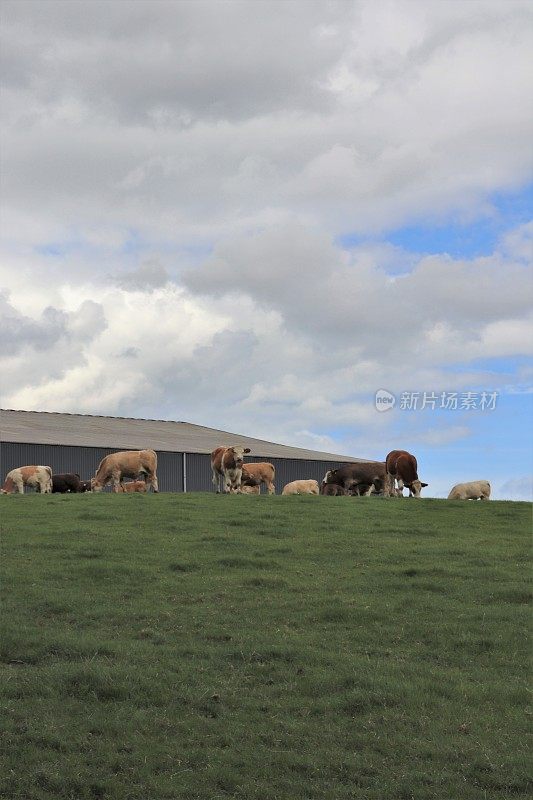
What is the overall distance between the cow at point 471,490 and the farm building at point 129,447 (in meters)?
23.2

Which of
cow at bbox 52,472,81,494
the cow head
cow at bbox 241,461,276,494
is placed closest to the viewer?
the cow head

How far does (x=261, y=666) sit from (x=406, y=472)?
26.2m

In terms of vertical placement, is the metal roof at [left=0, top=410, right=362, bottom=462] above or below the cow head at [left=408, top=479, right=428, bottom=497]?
above

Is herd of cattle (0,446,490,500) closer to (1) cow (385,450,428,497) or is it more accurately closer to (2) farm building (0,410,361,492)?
(1) cow (385,450,428,497)

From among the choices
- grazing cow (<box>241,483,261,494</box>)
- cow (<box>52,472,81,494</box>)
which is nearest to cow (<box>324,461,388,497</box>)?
grazing cow (<box>241,483,261,494</box>)

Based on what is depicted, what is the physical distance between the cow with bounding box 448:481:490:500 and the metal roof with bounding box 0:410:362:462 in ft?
78.6

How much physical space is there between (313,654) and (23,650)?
4238 mm

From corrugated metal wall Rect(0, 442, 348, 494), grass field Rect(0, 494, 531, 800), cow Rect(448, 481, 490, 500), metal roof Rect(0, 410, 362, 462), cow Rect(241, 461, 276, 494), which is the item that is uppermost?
metal roof Rect(0, 410, 362, 462)

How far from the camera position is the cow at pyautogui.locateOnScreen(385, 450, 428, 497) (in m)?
38.2

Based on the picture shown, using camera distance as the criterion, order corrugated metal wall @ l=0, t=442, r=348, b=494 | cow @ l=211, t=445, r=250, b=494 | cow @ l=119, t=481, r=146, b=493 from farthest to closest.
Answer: corrugated metal wall @ l=0, t=442, r=348, b=494, cow @ l=119, t=481, r=146, b=493, cow @ l=211, t=445, r=250, b=494

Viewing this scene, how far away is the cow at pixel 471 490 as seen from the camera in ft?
130

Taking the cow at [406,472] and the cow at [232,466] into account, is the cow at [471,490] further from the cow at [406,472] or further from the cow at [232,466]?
the cow at [232,466]

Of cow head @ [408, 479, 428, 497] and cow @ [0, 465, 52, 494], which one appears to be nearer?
cow head @ [408, 479, 428, 497]

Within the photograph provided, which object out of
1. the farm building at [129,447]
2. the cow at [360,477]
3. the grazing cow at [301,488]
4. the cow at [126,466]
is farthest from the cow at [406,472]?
the farm building at [129,447]
